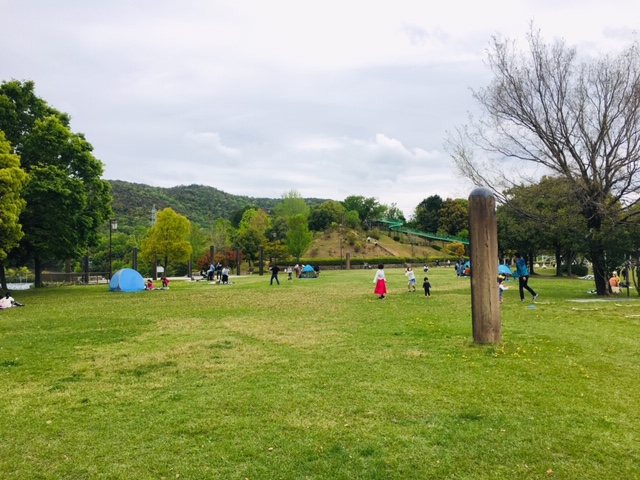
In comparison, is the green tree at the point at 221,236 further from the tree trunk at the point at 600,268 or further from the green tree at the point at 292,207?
the tree trunk at the point at 600,268

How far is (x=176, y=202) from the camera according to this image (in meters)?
118

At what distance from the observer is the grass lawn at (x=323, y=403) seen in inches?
168

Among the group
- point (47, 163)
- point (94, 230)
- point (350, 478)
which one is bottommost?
point (350, 478)

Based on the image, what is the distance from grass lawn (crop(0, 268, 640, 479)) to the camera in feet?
14.0

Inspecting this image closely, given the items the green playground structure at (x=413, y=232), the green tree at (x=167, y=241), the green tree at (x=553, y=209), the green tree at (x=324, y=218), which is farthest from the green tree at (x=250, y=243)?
the green tree at (x=553, y=209)

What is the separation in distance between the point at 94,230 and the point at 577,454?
29.4 metres

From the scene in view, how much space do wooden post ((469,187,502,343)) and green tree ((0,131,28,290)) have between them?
18.1 meters

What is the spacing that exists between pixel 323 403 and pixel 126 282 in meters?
25.4

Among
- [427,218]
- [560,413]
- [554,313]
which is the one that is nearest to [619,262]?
[554,313]

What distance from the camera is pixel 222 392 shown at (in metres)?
6.38

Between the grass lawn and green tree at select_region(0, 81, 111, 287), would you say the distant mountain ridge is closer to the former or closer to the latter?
green tree at select_region(0, 81, 111, 287)

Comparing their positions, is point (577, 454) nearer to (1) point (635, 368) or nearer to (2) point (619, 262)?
(1) point (635, 368)

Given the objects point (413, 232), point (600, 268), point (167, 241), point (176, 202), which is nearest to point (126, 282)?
point (167, 241)

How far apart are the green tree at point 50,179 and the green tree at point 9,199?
3.50m
